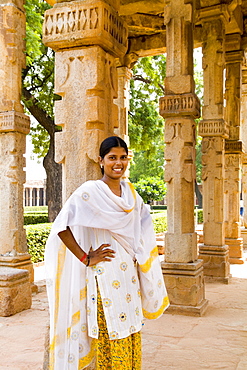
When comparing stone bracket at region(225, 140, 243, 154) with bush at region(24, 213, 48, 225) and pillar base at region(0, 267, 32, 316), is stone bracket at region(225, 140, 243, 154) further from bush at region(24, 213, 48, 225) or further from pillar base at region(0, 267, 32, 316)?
bush at region(24, 213, 48, 225)

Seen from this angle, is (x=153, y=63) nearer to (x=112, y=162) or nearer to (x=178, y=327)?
(x=178, y=327)

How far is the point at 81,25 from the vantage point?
3289mm

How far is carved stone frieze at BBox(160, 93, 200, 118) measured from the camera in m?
5.75

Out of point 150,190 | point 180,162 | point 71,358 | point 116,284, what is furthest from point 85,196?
point 150,190

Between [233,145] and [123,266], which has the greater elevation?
[233,145]

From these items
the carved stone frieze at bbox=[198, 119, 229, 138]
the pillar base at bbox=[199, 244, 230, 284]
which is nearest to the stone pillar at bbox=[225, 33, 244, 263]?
the carved stone frieze at bbox=[198, 119, 229, 138]

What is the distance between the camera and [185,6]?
574 cm

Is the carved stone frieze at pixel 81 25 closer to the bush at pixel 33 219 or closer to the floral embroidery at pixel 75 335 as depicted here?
the floral embroidery at pixel 75 335

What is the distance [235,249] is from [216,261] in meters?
2.33

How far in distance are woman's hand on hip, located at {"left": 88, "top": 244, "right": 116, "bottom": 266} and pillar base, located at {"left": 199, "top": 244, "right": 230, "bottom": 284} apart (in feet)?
18.8

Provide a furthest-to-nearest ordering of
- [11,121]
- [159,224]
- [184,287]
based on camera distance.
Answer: [159,224]
[11,121]
[184,287]

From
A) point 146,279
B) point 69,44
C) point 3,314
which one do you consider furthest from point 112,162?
point 3,314

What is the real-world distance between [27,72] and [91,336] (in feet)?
44.8

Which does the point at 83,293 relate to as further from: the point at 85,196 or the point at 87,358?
the point at 85,196
